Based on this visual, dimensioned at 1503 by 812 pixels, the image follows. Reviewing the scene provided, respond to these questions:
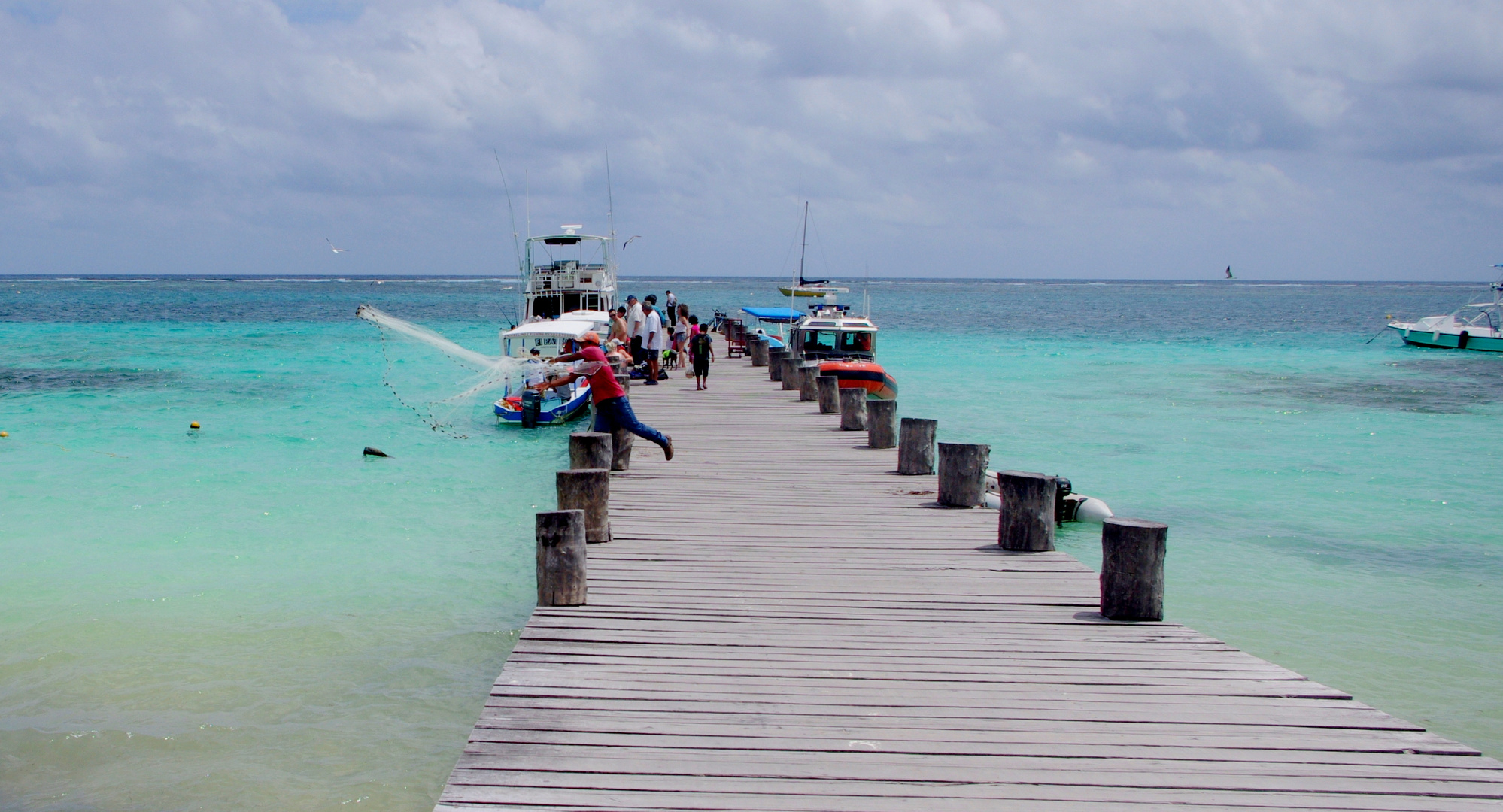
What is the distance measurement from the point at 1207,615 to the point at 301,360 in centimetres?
4419

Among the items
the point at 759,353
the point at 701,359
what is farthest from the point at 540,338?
the point at 701,359

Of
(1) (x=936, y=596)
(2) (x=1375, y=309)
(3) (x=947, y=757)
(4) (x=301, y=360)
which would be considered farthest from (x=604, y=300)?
(2) (x=1375, y=309)

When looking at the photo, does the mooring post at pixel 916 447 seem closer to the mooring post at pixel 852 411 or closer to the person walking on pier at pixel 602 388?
the person walking on pier at pixel 602 388

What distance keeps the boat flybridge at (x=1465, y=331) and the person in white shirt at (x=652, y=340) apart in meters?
50.9

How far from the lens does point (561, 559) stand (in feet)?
22.5

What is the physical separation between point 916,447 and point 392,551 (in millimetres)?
7260

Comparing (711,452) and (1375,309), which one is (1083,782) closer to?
(711,452)

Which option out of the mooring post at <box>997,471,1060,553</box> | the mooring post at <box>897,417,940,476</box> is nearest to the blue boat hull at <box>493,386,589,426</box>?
the mooring post at <box>897,417,940,476</box>

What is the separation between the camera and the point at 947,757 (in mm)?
4852

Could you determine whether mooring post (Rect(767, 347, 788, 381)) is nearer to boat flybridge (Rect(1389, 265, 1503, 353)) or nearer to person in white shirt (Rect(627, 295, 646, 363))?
person in white shirt (Rect(627, 295, 646, 363))

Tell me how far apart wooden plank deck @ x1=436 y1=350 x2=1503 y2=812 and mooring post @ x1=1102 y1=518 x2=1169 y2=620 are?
15cm

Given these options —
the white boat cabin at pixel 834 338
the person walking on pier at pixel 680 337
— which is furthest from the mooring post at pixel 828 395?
the person walking on pier at pixel 680 337

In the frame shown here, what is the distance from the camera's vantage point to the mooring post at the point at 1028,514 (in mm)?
8547

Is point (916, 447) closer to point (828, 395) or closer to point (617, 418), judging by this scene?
point (617, 418)
